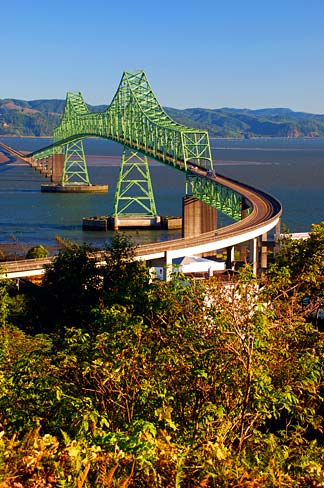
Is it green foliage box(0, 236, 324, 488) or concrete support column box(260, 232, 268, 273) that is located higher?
green foliage box(0, 236, 324, 488)

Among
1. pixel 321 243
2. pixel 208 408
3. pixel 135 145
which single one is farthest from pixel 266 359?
pixel 135 145

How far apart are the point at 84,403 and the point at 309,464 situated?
2107 mm

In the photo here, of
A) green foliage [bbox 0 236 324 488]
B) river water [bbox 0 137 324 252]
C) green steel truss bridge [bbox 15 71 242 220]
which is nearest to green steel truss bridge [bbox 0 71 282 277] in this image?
green steel truss bridge [bbox 15 71 242 220]

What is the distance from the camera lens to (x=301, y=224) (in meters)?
53.1

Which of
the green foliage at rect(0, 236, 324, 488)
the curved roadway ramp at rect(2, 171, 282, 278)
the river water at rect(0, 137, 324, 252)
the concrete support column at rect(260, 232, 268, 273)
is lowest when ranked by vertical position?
the river water at rect(0, 137, 324, 252)

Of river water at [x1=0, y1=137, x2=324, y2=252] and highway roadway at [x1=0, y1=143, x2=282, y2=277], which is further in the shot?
river water at [x1=0, y1=137, x2=324, y2=252]

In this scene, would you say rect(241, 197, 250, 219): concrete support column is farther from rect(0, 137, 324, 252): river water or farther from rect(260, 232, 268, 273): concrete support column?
rect(260, 232, 268, 273): concrete support column

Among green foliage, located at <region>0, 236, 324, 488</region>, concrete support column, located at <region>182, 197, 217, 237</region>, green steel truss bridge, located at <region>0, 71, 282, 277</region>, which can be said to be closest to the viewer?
green foliage, located at <region>0, 236, 324, 488</region>

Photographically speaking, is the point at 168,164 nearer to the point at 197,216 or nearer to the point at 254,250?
the point at 197,216

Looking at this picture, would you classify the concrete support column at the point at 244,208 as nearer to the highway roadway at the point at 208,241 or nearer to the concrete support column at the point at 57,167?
the highway roadway at the point at 208,241

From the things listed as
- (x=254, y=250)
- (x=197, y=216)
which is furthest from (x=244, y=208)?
(x=254, y=250)

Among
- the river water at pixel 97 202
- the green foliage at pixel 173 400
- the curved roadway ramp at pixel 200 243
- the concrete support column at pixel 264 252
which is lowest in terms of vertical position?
the river water at pixel 97 202

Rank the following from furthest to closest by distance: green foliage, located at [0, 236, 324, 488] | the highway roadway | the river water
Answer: the river water < the highway roadway < green foliage, located at [0, 236, 324, 488]

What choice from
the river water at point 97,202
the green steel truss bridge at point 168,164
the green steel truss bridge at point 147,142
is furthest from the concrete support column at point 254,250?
the river water at point 97,202
